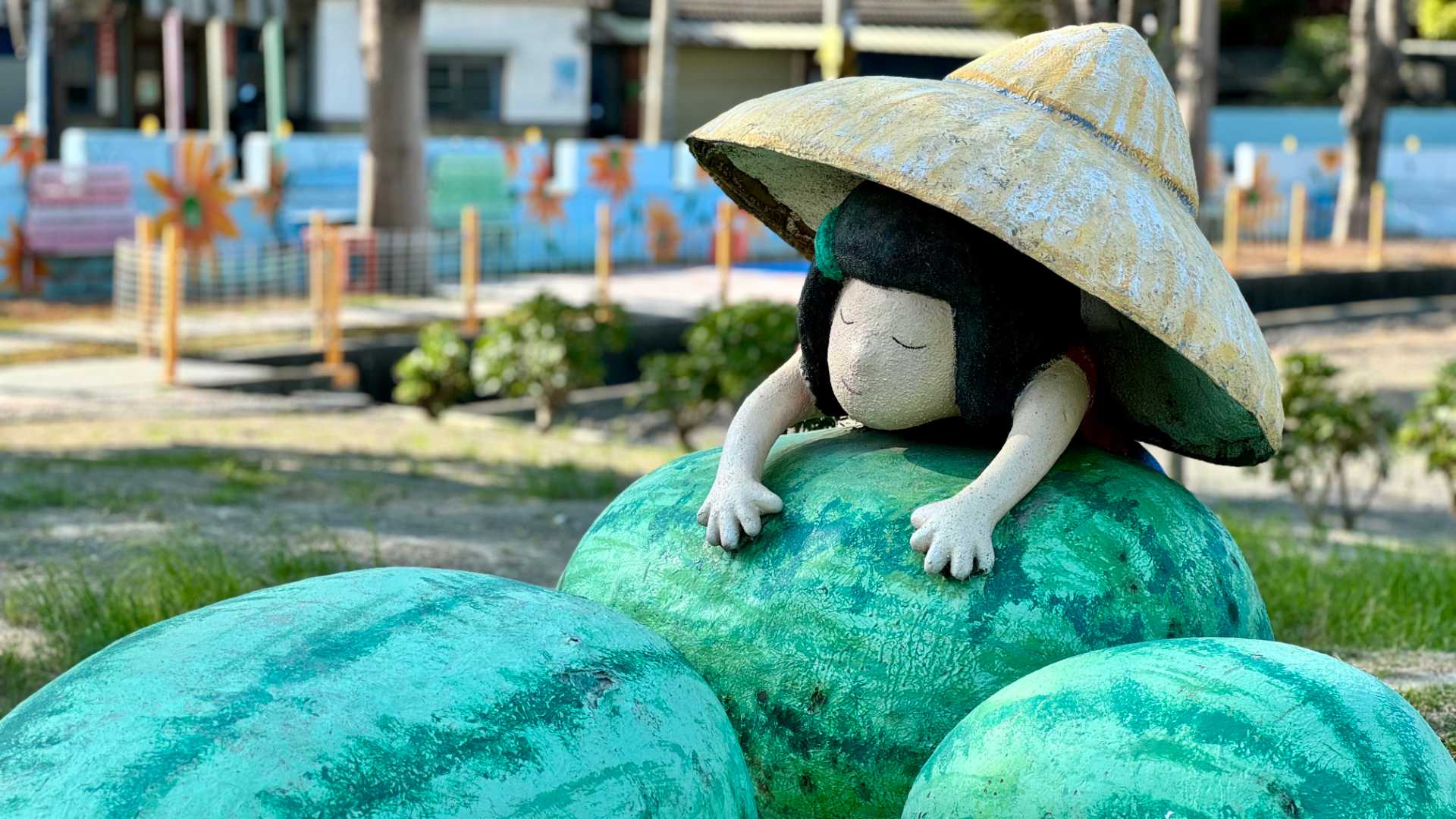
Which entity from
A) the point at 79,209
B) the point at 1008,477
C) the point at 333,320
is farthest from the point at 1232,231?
the point at 1008,477

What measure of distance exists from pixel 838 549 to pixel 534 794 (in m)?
0.96

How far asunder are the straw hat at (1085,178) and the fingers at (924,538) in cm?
49

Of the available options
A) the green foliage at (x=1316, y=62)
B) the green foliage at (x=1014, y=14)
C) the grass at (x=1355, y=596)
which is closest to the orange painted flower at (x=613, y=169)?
the green foliage at (x=1014, y=14)

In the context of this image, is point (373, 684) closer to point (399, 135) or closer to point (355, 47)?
point (399, 135)

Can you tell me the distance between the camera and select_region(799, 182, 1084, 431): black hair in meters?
3.13

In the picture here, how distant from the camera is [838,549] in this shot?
3.02 meters

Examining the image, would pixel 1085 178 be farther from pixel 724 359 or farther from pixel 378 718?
pixel 724 359

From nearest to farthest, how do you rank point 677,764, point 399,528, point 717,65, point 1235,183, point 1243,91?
point 677,764, point 399,528, point 1235,183, point 717,65, point 1243,91

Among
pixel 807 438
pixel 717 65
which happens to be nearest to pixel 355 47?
pixel 717 65

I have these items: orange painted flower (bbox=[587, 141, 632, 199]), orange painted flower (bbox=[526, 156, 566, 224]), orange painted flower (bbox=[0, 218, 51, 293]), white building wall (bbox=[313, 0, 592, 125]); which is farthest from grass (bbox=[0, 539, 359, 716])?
white building wall (bbox=[313, 0, 592, 125])

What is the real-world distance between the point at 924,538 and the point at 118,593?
2.99 metres

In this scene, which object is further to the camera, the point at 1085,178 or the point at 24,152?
the point at 24,152

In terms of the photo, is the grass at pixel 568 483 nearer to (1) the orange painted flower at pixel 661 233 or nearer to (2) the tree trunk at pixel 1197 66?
(2) the tree trunk at pixel 1197 66

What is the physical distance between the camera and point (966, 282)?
314cm
